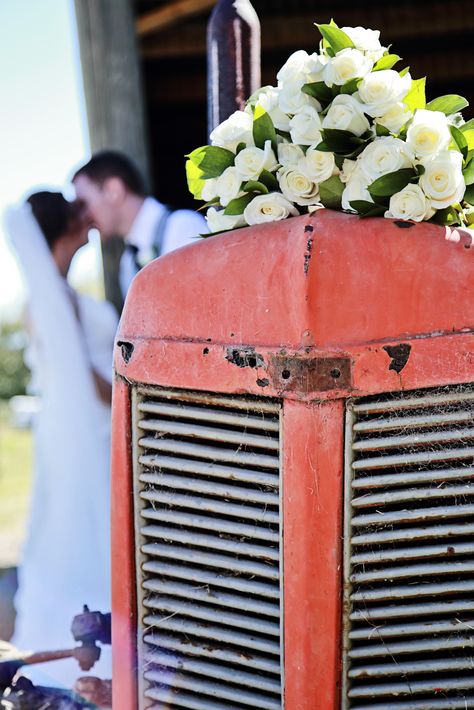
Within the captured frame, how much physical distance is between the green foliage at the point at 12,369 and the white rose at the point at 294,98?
1224 cm

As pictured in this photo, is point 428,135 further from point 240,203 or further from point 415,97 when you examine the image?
point 240,203

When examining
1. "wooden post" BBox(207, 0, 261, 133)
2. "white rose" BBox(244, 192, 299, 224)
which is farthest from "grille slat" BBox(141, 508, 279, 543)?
"wooden post" BBox(207, 0, 261, 133)

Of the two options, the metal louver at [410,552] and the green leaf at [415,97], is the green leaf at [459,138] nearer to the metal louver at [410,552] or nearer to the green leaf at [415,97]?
the green leaf at [415,97]

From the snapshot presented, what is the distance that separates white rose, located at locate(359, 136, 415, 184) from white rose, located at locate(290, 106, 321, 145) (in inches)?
4.4

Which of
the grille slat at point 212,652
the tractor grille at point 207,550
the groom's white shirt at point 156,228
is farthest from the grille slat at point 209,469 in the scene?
the groom's white shirt at point 156,228

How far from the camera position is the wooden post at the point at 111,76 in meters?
4.53

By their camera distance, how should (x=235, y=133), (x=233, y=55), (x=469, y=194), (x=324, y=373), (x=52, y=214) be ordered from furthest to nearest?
1. (x=52, y=214)
2. (x=233, y=55)
3. (x=235, y=133)
4. (x=469, y=194)
5. (x=324, y=373)

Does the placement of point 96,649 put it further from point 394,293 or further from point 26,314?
point 26,314

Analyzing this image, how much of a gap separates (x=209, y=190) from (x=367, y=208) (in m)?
0.41

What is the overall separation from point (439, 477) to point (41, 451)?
2973 millimetres

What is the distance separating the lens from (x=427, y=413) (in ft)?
4.42

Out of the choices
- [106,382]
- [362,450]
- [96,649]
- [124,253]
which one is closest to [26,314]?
[106,382]

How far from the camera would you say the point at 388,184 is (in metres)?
1.42

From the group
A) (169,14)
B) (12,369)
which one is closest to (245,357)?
(169,14)
